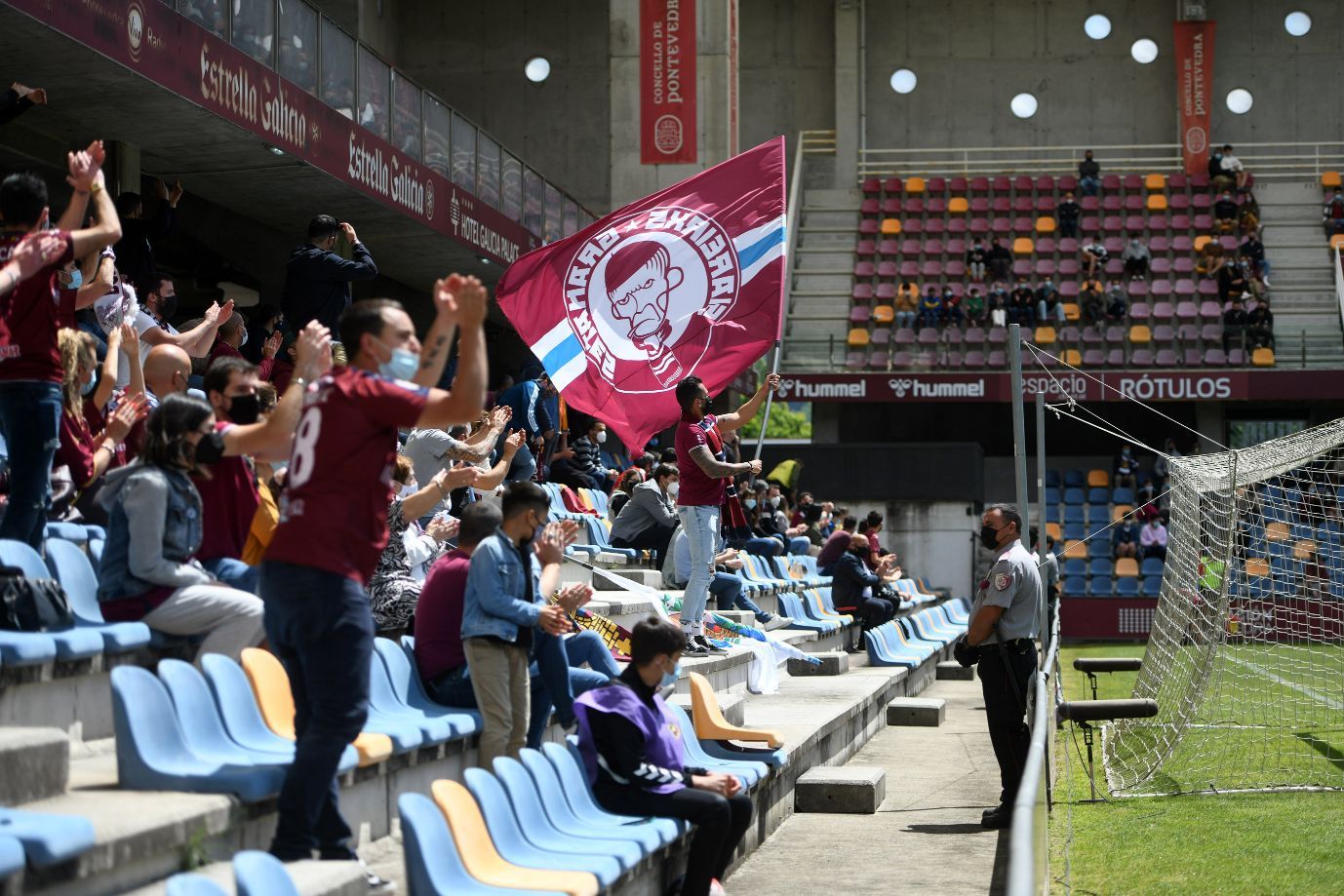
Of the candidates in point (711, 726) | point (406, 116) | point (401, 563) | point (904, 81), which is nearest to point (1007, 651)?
point (711, 726)

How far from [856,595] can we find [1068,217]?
19.3 m

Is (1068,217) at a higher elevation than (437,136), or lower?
higher

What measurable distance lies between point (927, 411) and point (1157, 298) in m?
5.03

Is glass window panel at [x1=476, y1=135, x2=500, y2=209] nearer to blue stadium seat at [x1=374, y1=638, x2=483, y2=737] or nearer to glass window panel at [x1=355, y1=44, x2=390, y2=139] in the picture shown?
glass window panel at [x1=355, y1=44, x2=390, y2=139]

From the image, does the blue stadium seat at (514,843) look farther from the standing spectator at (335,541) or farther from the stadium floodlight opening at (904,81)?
the stadium floodlight opening at (904,81)

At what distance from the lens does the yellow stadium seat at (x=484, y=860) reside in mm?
4750

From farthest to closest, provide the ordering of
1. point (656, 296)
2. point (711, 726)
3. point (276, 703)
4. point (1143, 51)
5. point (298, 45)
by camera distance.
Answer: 1. point (1143, 51)
2. point (298, 45)
3. point (656, 296)
4. point (711, 726)
5. point (276, 703)

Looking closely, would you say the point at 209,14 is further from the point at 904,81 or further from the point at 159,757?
the point at 904,81

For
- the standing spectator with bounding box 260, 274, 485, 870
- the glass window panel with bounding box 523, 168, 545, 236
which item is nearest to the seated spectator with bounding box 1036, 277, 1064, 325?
the glass window panel with bounding box 523, 168, 545, 236

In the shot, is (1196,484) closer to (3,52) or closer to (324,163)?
(324,163)

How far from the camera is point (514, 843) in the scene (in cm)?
518

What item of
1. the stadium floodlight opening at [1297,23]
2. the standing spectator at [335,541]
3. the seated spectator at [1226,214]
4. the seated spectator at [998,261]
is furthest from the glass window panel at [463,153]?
the stadium floodlight opening at [1297,23]

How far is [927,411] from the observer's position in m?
33.4

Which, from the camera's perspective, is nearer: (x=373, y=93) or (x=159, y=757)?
(x=159, y=757)
